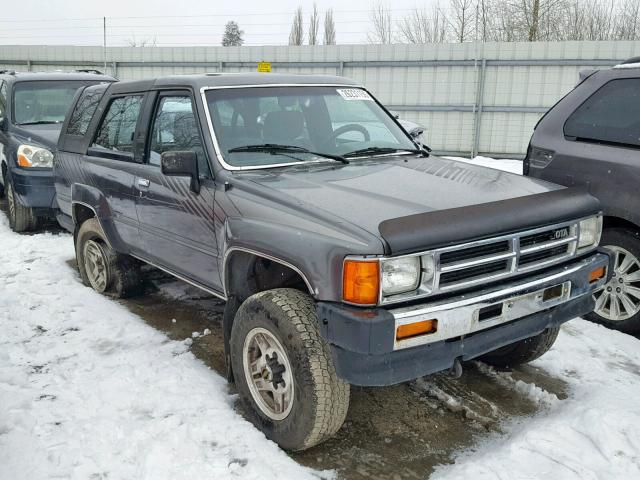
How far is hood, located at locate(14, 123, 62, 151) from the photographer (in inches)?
283

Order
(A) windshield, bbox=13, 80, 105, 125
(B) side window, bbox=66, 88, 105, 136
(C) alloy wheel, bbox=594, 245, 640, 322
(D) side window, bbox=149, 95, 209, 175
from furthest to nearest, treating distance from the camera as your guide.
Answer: (A) windshield, bbox=13, 80, 105, 125 → (B) side window, bbox=66, 88, 105, 136 → (C) alloy wheel, bbox=594, 245, 640, 322 → (D) side window, bbox=149, 95, 209, 175

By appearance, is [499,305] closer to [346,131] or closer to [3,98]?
[346,131]

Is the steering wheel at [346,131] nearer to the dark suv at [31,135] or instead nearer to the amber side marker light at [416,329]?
the amber side marker light at [416,329]

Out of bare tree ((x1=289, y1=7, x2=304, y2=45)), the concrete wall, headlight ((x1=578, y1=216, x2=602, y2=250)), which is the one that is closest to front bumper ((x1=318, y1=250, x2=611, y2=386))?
headlight ((x1=578, y1=216, x2=602, y2=250))

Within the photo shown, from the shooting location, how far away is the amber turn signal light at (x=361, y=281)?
2.53m

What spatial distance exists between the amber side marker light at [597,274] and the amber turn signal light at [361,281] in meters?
1.42

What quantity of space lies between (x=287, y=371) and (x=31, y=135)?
5855 millimetres

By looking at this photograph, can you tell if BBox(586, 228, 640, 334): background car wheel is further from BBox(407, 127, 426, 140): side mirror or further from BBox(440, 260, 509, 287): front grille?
BBox(440, 260, 509, 287): front grille

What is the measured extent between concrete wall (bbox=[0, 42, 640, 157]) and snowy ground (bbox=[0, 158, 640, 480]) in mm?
9710

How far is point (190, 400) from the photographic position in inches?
135

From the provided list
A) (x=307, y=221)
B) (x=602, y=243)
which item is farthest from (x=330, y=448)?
(x=602, y=243)

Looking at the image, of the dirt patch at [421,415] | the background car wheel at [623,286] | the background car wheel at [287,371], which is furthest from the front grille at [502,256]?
the background car wheel at [623,286]

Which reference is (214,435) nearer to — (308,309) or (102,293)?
(308,309)

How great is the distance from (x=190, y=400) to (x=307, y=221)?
52.9 inches
